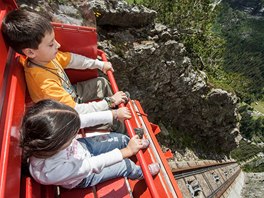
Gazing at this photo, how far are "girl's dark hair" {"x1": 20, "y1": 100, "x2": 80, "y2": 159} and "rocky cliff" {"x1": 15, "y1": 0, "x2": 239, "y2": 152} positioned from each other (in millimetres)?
3967

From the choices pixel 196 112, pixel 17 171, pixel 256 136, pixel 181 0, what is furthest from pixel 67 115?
pixel 256 136

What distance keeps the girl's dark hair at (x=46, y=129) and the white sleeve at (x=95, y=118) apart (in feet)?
2.77

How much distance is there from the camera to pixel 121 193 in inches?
144

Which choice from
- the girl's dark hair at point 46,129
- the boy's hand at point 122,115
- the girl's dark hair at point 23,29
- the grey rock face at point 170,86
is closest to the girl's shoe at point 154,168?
Answer: the boy's hand at point 122,115

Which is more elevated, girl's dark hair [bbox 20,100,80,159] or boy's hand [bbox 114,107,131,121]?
girl's dark hair [bbox 20,100,80,159]

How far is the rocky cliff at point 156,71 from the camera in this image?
473 inches

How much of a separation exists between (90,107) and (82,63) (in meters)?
1.01

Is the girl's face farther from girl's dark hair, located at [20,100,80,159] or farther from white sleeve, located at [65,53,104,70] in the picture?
white sleeve, located at [65,53,104,70]

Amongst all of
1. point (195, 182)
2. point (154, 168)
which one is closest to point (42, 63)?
point (154, 168)

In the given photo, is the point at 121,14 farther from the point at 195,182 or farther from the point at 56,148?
the point at 56,148

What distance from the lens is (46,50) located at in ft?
11.3

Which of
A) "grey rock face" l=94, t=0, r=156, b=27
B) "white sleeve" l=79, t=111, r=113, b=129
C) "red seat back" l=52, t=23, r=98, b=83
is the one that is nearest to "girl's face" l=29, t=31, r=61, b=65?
"white sleeve" l=79, t=111, r=113, b=129

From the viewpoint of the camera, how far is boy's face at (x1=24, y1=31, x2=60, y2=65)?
338 cm

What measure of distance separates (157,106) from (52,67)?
1394 centimetres
